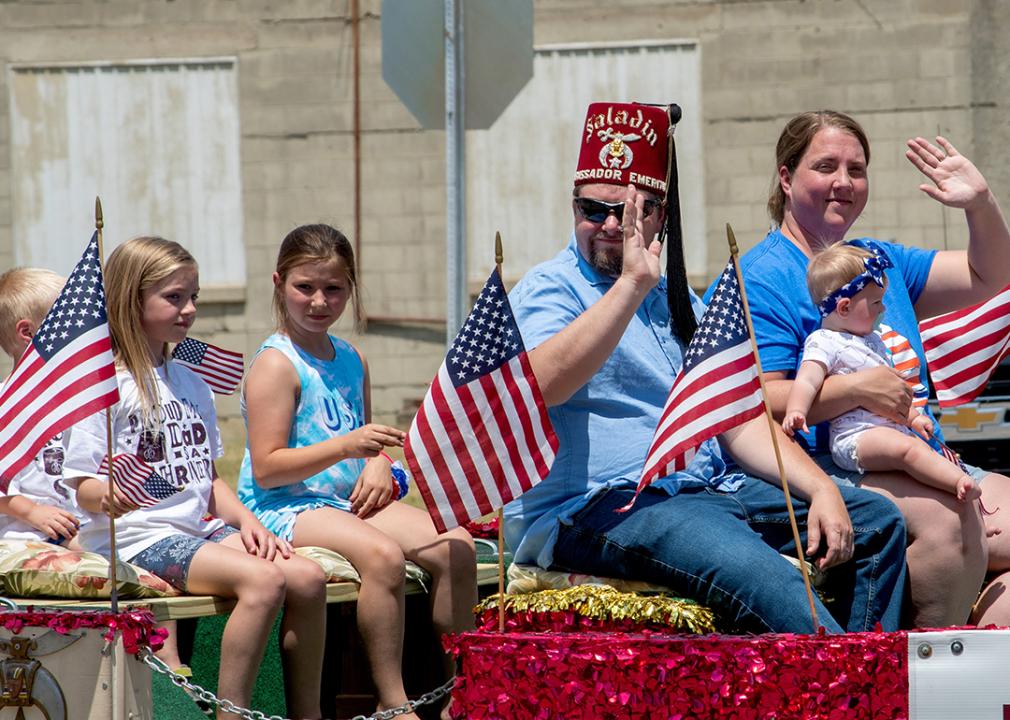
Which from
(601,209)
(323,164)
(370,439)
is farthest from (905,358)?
(323,164)

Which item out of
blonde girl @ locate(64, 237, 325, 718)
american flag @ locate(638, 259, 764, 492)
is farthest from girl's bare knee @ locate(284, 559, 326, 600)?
american flag @ locate(638, 259, 764, 492)

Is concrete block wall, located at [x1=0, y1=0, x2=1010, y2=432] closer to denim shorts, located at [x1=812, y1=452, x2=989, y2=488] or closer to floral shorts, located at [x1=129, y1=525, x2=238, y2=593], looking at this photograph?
floral shorts, located at [x1=129, y1=525, x2=238, y2=593]

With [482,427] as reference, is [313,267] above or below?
above

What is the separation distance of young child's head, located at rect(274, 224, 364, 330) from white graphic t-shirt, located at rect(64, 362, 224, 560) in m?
0.44

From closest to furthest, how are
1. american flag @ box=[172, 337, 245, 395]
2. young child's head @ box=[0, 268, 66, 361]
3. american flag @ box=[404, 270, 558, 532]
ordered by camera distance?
american flag @ box=[404, 270, 558, 532], young child's head @ box=[0, 268, 66, 361], american flag @ box=[172, 337, 245, 395]

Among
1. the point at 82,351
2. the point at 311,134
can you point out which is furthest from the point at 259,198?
the point at 82,351

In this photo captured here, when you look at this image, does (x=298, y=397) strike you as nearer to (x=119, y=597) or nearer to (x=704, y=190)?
(x=119, y=597)

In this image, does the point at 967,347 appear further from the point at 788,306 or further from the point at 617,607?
the point at 617,607

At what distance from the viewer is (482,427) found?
3.57m

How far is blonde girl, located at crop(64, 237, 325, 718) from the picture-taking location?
4.03m

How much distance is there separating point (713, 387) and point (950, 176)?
1286 mm

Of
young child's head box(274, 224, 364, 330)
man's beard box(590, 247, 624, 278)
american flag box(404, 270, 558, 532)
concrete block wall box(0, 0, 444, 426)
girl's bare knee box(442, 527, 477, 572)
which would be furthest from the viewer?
concrete block wall box(0, 0, 444, 426)

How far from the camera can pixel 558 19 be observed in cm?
1309

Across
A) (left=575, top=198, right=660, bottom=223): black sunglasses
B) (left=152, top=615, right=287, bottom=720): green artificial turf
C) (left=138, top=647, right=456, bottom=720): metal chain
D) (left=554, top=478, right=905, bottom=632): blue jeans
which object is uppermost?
(left=575, top=198, right=660, bottom=223): black sunglasses
